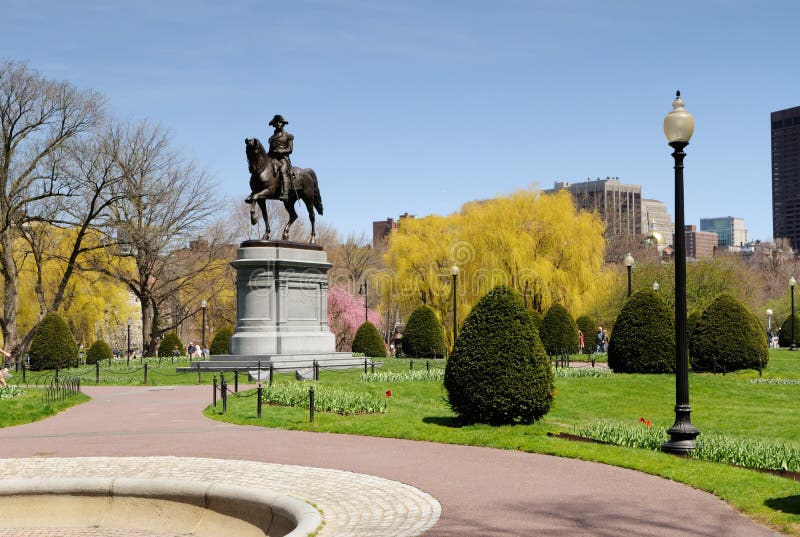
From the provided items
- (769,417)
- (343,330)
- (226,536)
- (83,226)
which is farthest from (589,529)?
(343,330)

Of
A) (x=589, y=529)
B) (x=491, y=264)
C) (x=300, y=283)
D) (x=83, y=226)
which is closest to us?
(x=589, y=529)

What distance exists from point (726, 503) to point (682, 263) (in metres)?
4.57

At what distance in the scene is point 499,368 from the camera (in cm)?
1559

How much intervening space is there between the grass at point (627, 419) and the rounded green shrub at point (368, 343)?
12860mm

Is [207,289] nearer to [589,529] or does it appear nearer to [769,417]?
[769,417]

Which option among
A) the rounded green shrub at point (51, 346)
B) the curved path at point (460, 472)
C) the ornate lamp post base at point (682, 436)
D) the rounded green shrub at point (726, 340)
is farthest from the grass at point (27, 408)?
the rounded green shrub at point (726, 340)

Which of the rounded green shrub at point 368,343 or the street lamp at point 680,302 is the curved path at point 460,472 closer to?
the street lamp at point 680,302

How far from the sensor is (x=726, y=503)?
9602mm

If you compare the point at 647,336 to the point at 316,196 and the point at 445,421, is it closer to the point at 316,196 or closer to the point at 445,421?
the point at 445,421

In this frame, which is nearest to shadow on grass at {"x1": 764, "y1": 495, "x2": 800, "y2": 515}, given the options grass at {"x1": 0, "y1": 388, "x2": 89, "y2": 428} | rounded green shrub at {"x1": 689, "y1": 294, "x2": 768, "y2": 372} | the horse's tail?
grass at {"x1": 0, "y1": 388, "x2": 89, "y2": 428}

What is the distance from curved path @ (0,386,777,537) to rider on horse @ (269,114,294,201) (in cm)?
1425

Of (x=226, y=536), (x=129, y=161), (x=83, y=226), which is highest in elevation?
(x=129, y=161)

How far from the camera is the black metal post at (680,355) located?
12.9 metres

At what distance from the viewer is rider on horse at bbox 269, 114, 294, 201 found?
32500 millimetres
